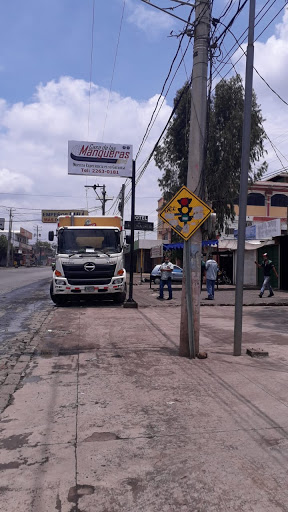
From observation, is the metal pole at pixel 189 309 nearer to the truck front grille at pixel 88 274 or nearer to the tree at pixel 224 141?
the truck front grille at pixel 88 274

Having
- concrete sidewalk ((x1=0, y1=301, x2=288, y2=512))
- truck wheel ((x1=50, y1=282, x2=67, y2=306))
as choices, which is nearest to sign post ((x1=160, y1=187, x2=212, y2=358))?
concrete sidewalk ((x1=0, y1=301, x2=288, y2=512))

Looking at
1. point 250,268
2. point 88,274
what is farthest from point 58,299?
point 250,268

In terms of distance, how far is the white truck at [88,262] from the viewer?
14.2 meters

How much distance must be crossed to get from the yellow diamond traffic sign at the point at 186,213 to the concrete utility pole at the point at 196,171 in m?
0.23

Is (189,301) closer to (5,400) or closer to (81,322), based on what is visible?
(5,400)

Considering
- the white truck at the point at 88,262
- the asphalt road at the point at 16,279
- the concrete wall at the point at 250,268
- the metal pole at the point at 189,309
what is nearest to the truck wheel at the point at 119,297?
the white truck at the point at 88,262

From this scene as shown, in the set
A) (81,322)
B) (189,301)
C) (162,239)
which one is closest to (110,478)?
(189,301)

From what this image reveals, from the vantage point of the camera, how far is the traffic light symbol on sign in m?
7.33

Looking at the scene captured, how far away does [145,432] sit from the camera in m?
4.25

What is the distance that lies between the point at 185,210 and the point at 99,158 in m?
14.0

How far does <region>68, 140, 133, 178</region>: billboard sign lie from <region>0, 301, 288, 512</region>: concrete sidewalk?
1343 cm

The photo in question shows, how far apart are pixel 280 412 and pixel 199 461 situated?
1528mm

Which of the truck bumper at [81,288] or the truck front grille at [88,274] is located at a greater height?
the truck front grille at [88,274]

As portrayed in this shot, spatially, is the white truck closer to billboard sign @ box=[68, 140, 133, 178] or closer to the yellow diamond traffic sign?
billboard sign @ box=[68, 140, 133, 178]
